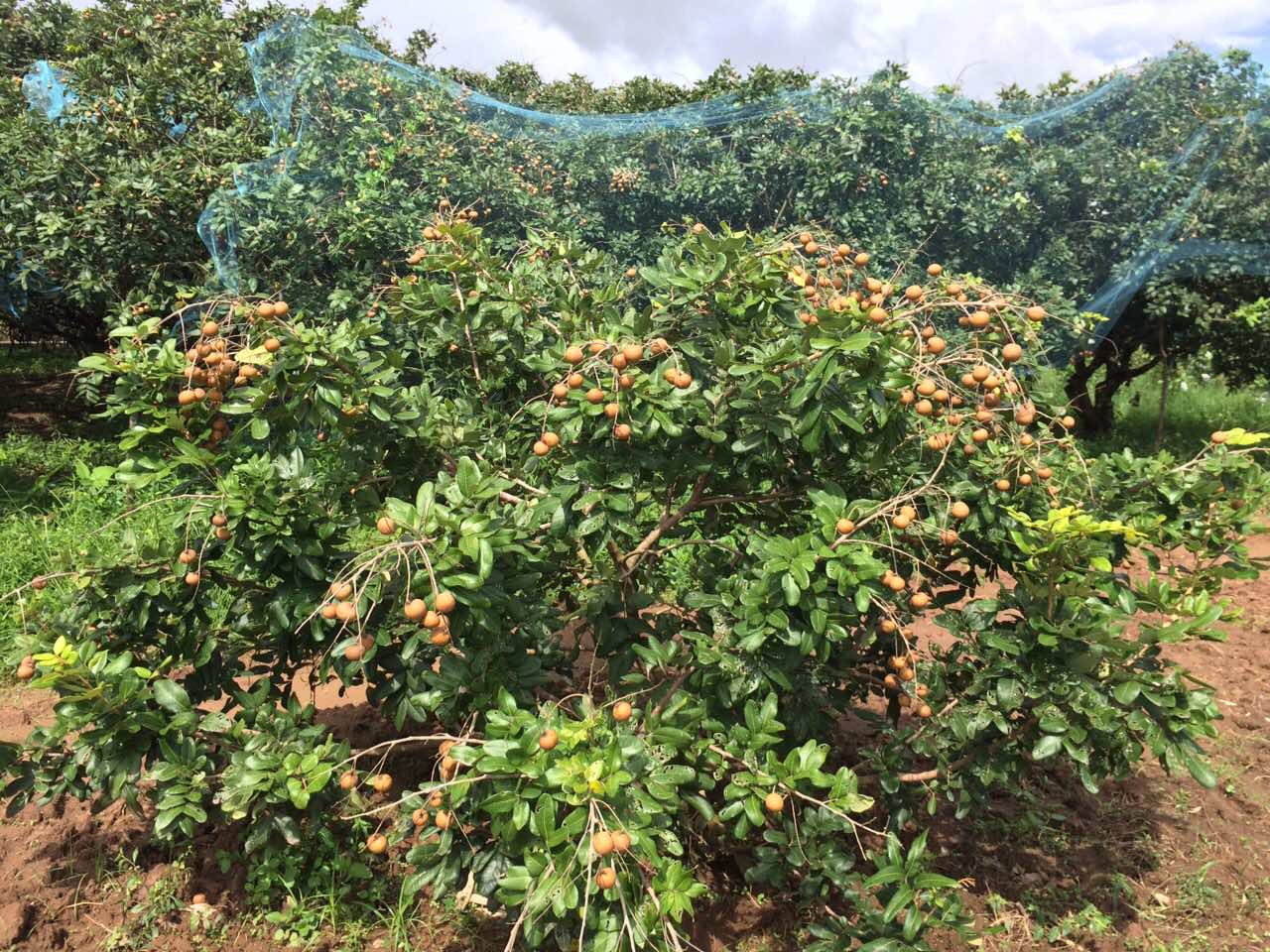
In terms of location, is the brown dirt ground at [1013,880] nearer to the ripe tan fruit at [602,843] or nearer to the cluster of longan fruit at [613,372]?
the ripe tan fruit at [602,843]

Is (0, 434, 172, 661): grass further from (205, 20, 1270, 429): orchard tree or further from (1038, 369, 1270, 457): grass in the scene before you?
(1038, 369, 1270, 457): grass

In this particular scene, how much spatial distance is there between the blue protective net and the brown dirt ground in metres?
4.11

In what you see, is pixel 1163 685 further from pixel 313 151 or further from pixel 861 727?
pixel 313 151

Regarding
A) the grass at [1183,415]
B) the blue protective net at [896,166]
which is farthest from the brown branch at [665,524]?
the grass at [1183,415]

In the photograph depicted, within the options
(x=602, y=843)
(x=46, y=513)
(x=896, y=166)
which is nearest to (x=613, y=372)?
(x=602, y=843)

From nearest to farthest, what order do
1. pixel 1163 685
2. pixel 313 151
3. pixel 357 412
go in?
pixel 1163 685 → pixel 357 412 → pixel 313 151

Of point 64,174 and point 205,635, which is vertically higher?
point 64,174

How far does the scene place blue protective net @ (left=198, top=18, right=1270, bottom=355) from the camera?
5.77 m

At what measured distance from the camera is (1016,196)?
6051 millimetres

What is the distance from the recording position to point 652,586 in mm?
2230

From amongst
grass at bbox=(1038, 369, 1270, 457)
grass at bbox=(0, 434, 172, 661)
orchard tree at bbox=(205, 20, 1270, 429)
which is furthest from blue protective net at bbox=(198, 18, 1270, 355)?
grass at bbox=(0, 434, 172, 661)

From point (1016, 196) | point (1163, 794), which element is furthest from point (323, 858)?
point (1016, 196)

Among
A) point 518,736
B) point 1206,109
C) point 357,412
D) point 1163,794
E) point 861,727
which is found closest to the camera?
point 518,736

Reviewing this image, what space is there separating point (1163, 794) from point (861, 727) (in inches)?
38.9
